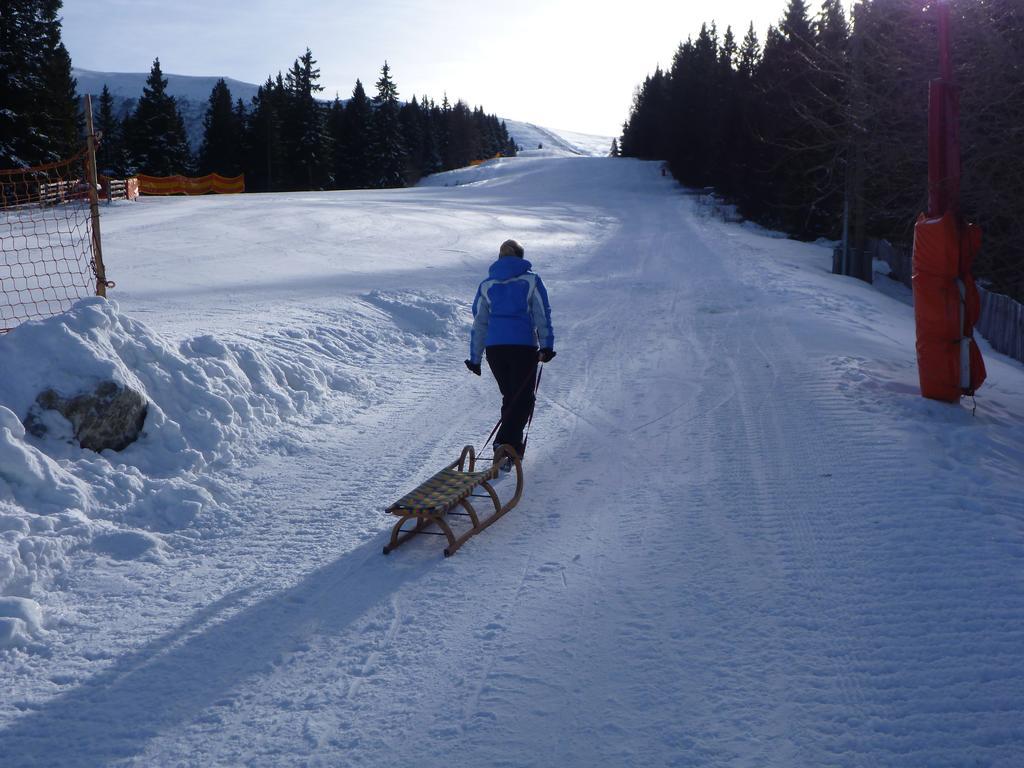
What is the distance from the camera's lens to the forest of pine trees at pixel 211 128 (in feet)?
114

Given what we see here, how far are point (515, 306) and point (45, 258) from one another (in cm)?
1303

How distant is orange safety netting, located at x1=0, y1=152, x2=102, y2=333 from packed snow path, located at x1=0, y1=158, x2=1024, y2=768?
151 centimetres

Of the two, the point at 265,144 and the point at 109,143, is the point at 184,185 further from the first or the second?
the point at 109,143

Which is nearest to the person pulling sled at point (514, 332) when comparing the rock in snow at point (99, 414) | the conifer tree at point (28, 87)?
the rock in snow at point (99, 414)

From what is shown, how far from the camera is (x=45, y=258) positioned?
15.8 meters

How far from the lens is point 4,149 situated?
34.0 m

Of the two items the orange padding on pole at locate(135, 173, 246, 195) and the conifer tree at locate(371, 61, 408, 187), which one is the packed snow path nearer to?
the orange padding on pole at locate(135, 173, 246, 195)

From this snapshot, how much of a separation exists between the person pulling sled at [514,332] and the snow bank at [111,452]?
2.29 meters

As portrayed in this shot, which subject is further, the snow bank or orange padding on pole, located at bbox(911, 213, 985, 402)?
orange padding on pole, located at bbox(911, 213, 985, 402)

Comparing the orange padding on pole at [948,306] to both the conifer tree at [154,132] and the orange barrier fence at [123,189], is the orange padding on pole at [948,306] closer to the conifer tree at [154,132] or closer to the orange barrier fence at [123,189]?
the orange barrier fence at [123,189]

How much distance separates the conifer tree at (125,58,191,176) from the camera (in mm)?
55219

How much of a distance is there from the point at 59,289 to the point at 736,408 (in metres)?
10.2

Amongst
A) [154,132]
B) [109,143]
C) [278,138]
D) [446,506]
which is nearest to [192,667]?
[446,506]

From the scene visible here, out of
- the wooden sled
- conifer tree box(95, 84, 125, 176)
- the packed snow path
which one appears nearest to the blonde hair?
the wooden sled
